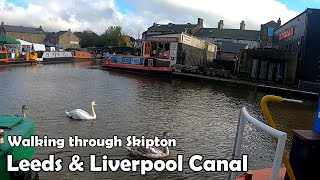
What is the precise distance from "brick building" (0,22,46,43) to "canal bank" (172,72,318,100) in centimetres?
7748

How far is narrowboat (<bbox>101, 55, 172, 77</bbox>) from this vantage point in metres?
36.4

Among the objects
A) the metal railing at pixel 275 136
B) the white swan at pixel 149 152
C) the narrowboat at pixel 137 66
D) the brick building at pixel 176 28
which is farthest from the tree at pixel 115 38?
the metal railing at pixel 275 136

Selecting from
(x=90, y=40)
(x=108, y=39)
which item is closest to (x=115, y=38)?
(x=108, y=39)

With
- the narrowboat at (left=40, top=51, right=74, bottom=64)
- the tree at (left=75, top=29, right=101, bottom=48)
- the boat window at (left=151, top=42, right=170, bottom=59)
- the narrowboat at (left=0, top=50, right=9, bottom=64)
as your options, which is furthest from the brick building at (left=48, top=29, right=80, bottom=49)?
the boat window at (left=151, top=42, right=170, bottom=59)

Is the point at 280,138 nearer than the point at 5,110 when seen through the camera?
Yes

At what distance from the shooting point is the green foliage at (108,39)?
90375 mm

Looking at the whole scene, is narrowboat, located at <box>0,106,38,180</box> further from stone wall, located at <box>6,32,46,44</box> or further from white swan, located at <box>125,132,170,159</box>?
stone wall, located at <box>6,32,46,44</box>

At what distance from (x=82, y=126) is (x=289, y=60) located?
26.2m

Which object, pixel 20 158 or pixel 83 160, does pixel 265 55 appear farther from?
pixel 20 158

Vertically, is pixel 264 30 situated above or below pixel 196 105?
above

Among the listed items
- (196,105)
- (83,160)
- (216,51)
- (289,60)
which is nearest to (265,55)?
(289,60)

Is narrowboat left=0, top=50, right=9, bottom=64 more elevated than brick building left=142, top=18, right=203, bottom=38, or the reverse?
brick building left=142, top=18, right=203, bottom=38

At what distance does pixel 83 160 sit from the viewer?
29.1 feet

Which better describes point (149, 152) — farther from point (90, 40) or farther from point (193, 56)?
point (90, 40)
